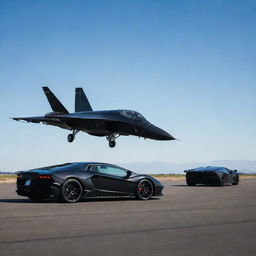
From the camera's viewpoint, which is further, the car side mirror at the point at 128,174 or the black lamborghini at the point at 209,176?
the black lamborghini at the point at 209,176

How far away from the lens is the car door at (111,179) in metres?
12.3

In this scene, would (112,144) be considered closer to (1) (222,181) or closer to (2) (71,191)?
(1) (222,181)

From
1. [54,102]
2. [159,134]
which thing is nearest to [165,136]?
[159,134]

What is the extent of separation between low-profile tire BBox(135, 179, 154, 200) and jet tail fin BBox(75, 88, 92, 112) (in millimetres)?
46704

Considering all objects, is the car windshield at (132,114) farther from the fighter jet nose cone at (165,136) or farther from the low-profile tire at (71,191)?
the low-profile tire at (71,191)

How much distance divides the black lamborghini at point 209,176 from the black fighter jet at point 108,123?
12.7 m

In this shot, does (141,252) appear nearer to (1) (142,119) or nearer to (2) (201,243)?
(2) (201,243)

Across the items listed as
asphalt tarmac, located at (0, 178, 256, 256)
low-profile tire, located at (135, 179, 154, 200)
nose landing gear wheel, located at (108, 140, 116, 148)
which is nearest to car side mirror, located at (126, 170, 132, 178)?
low-profile tire, located at (135, 179, 154, 200)

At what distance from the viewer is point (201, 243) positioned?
5.50 metres

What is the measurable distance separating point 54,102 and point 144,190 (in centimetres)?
3623

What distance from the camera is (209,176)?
73.8 ft

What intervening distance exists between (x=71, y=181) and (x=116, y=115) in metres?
25.5

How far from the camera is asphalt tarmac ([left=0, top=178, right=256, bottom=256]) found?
511cm

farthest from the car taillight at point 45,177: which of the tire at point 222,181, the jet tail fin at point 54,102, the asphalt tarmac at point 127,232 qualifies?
the jet tail fin at point 54,102
